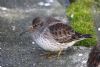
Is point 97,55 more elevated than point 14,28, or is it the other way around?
point 97,55

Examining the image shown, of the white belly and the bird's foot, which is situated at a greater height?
the white belly

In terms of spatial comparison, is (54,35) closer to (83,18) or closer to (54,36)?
(54,36)

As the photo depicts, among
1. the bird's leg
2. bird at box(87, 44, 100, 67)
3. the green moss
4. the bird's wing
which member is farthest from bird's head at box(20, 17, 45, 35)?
bird at box(87, 44, 100, 67)

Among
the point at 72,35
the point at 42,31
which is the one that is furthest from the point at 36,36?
the point at 72,35

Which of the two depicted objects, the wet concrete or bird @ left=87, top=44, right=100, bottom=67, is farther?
the wet concrete

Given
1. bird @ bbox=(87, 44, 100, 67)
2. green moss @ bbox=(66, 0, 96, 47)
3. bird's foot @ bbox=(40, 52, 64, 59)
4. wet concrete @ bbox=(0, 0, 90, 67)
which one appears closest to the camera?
bird @ bbox=(87, 44, 100, 67)

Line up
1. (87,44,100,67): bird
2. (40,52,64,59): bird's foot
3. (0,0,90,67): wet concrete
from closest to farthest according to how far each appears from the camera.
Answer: (87,44,100,67): bird < (0,0,90,67): wet concrete < (40,52,64,59): bird's foot

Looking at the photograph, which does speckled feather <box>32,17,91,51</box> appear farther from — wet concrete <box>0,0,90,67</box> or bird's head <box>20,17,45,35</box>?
wet concrete <box>0,0,90,67</box>

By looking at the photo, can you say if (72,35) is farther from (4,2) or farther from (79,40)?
(4,2)
